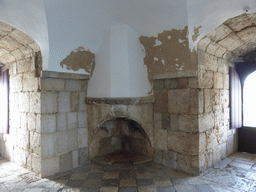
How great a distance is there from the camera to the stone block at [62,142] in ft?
10.6

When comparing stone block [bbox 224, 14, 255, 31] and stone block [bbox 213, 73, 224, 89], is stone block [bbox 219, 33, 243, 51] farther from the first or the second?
stone block [bbox 213, 73, 224, 89]

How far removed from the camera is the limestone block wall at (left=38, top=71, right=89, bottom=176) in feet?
10.2

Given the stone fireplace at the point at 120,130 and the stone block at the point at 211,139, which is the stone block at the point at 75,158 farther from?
the stone block at the point at 211,139

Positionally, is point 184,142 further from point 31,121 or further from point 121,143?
point 31,121

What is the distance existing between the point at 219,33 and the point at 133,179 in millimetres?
2751

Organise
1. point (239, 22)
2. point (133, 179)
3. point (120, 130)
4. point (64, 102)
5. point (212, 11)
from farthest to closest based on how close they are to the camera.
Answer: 1. point (120, 130)
2. point (64, 102)
3. point (133, 179)
4. point (239, 22)
5. point (212, 11)

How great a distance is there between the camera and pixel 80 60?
3.40 metres

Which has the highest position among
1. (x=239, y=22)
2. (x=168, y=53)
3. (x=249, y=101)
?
(x=239, y=22)

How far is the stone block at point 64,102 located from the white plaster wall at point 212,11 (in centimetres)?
237

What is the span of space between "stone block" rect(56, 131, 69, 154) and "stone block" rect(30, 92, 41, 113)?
55cm

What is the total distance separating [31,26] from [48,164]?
2.23 meters

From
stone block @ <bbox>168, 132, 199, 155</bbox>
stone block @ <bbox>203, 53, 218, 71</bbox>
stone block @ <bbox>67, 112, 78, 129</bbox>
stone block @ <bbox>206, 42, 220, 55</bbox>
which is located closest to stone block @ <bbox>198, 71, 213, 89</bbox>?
stone block @ <bbox>203, 53, 218, 71</bbox>

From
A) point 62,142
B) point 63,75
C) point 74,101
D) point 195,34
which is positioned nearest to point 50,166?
point 62,142

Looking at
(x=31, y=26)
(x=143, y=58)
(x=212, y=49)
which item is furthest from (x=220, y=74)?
(x=31, y=26)
